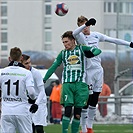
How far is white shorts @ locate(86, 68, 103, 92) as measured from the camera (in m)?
17.3

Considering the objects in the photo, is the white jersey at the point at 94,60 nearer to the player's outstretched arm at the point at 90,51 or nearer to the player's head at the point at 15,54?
the player's outstretched arm at the point at 90,51

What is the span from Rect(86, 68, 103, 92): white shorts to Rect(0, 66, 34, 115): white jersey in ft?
10.8

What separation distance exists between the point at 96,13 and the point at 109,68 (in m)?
23.1

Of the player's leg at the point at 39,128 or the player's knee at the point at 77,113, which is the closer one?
the player's knee at the point at 77,113

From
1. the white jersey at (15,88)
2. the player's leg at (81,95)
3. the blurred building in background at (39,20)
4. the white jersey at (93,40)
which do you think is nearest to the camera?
the white jersey at (15,88)

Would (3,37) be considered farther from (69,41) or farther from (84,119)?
(69,41)

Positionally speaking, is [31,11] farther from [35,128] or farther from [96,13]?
[35,128]

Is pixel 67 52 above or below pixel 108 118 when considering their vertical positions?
above

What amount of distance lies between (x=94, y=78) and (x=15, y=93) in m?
3.76

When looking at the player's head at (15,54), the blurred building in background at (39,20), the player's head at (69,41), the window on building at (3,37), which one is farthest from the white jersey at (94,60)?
the window on building at (3,37)

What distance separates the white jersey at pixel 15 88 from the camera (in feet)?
46.0

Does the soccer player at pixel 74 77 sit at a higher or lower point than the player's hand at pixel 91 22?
lower

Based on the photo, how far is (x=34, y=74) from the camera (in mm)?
16156

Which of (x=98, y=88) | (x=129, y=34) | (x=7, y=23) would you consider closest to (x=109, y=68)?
(x=129, y=34)
